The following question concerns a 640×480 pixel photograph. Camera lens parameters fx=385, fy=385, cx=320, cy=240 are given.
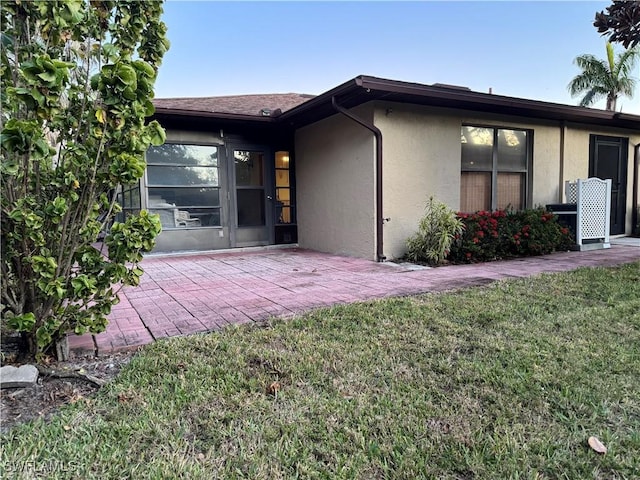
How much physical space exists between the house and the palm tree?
10.3m

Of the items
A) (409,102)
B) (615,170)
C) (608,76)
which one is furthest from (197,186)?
(608,76)

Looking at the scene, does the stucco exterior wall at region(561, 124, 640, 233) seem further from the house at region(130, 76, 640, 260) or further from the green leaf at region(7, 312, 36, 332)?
the green leaf at region(7, 312, 36, 332)

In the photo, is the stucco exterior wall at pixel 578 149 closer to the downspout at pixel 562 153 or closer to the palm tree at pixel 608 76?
the downspout at pixel 562 153

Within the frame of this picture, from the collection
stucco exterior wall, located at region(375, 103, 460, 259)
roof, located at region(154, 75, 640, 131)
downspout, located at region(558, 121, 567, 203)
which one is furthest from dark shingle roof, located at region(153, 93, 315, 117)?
downspout, located at region(558, 121, 567, 203)

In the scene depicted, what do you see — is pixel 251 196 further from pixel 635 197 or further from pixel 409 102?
pixel 635 197

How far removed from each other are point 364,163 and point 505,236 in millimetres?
2601

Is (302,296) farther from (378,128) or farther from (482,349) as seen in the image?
(378,128)

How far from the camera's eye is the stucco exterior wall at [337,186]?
20.6 ft

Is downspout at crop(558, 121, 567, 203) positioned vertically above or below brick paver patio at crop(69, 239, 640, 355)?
above

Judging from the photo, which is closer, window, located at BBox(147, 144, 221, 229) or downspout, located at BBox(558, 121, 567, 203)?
window, located at BBox(147, 144, 221, 229)

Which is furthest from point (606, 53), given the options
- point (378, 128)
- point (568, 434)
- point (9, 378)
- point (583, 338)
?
point (9, 378)

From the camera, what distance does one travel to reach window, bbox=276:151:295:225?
8469mm

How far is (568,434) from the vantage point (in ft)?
5.38

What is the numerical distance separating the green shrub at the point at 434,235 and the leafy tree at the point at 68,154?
4543 millimetres
